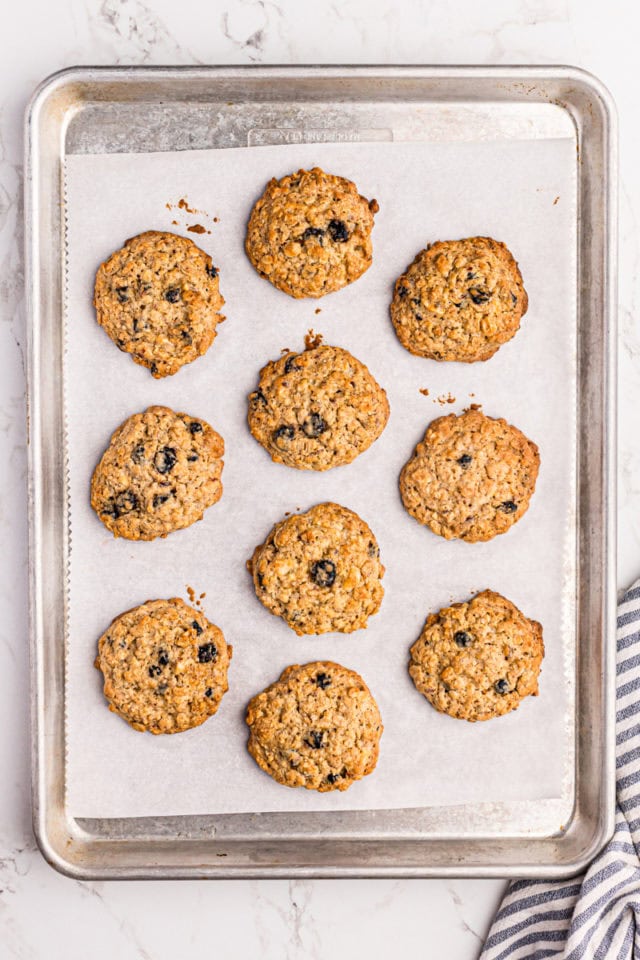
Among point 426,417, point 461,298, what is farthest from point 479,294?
point 426,417

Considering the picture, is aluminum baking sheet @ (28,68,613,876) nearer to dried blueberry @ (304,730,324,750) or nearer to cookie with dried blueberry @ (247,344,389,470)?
dried blueberry @ (304,730,324,750)

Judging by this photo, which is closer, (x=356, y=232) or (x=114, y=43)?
(x=356, y=232)

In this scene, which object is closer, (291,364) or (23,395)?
(291,364)

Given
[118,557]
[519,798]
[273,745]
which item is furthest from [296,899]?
[118,557]

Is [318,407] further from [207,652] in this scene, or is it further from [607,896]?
[607,896]

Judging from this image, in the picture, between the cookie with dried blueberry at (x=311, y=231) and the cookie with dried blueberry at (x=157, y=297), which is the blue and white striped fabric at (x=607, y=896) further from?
the cookie with dried blueberry at (x=157, y=297)

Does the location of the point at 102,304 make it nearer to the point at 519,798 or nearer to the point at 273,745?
the point at 273,745
